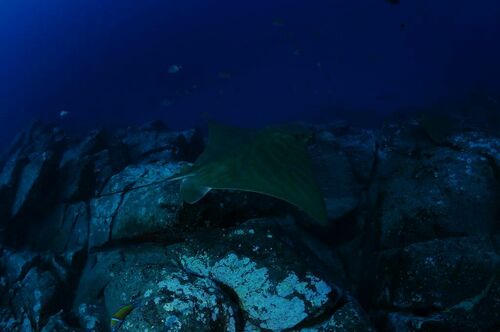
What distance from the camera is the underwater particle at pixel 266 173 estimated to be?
2801 millimetres

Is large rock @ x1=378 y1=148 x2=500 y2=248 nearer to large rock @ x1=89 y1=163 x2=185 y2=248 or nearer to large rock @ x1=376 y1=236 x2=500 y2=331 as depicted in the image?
large rock @ x1=376 y1=236 x2=500 y2=331

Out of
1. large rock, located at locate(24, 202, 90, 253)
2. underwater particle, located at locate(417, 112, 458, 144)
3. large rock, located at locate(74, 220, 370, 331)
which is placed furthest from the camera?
underwater particle, located at locate(417, 112, 458, 144)

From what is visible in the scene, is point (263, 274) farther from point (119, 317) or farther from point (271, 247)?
point (119, 317)

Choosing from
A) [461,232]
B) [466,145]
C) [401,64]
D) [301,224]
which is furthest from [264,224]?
[401,64]

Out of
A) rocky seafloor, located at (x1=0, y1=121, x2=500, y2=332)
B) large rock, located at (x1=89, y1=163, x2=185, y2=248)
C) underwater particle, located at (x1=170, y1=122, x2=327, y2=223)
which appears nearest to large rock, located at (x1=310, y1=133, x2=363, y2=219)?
rocky seafloor, located at (x1=0, y1=121, x2=500, y2=332)

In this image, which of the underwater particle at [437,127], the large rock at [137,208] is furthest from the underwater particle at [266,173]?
the underwater particle at [437,127]

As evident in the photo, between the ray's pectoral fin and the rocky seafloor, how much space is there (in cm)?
40

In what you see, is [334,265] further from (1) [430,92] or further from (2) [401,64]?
(2) [401,64]

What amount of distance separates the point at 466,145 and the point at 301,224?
218cm

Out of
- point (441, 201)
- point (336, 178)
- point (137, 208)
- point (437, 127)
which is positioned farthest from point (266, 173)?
point (437, 127)

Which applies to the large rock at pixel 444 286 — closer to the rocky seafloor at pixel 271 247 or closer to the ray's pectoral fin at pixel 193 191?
the rocky seafloor at pixel 271 247

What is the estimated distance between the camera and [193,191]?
9.98 ft

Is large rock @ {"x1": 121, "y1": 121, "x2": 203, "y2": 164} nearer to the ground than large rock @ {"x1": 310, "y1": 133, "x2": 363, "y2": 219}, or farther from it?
nearer to the ground

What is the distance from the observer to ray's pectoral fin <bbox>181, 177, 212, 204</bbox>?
9.87 ft
